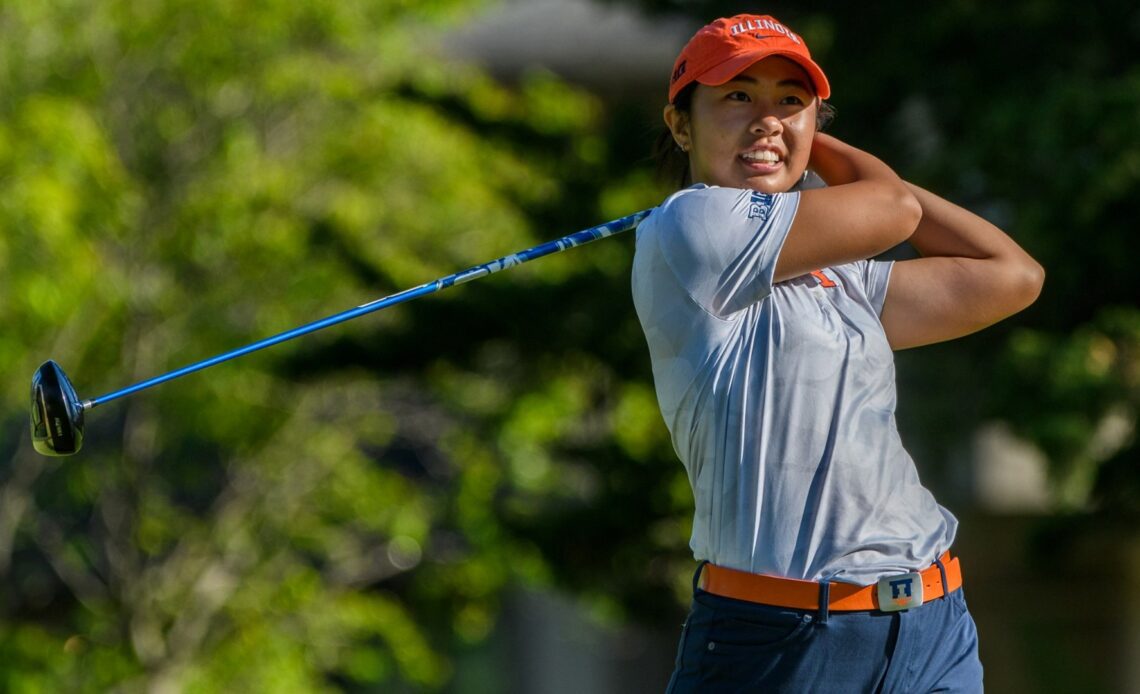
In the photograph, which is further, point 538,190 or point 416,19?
point 416,19

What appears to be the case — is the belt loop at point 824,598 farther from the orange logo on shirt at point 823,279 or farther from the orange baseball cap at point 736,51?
the orange baseball cap at point 736,51

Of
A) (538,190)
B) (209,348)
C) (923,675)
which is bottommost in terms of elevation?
(209,348)

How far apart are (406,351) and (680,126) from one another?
267 inches

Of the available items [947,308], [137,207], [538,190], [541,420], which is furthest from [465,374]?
[947,308]

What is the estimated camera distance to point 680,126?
2.75 m

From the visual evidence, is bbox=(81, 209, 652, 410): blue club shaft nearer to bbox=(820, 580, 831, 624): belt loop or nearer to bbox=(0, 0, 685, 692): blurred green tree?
bbox=(820, 580, 831, 624): belt loop

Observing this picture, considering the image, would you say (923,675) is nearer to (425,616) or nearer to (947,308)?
(947,308)

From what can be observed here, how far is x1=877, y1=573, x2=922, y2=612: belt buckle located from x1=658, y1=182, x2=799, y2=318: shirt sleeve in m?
0.43

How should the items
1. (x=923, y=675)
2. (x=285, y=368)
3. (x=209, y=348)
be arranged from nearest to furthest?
1. (x=923, y=675)
2. (x=285, y=368)
3. (x=209, y=348)

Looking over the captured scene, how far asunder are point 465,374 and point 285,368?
1.22m

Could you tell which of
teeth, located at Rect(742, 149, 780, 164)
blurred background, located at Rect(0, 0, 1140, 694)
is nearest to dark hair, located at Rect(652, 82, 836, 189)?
teeth, located at Rect(742, 149, 780, 164)

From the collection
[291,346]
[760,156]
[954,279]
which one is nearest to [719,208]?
[760,156]

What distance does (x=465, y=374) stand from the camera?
411 inches

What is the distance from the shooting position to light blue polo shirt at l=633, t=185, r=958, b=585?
2.45 metres
